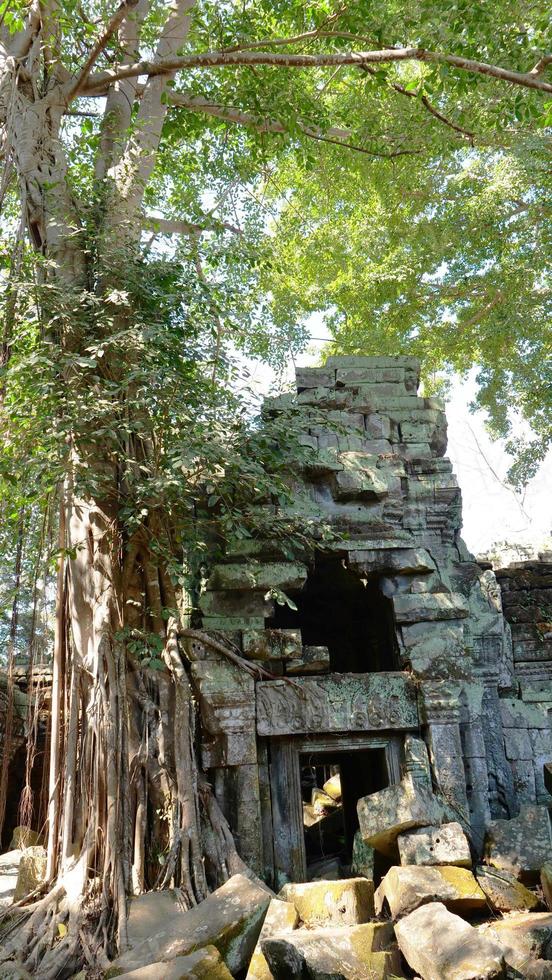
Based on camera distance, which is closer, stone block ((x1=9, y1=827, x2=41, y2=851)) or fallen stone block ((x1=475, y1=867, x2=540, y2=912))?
fallen stone block ((x1=475, y1=867, x2=540, y2=912))

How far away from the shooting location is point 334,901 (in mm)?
4238

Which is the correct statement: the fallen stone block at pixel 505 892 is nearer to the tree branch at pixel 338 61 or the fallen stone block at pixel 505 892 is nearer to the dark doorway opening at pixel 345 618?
the dark doorway opening at pixel 345 618

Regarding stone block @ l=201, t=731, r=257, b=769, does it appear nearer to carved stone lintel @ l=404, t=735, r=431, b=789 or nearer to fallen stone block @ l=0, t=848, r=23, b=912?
carved stone lintel @ l=404, t=735, r=431, b=789

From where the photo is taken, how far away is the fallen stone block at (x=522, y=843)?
4.66 metres

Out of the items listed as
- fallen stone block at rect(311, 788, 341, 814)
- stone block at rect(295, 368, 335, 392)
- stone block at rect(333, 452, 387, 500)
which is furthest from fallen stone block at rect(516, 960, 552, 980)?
fallen stone block at rect(311, 788, 341, 814)

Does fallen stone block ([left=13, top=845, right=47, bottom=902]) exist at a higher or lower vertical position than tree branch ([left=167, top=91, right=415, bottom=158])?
lower

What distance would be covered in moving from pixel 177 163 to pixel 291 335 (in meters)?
2.95

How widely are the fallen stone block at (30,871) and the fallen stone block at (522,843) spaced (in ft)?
9.12

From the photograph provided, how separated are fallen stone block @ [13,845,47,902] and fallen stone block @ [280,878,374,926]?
171cm

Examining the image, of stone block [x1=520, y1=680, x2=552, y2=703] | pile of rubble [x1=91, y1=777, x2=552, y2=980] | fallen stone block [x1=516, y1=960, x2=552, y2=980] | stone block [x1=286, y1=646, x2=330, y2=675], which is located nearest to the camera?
fallen stone block [x1=516, y1=960, x2=552, y2=980]

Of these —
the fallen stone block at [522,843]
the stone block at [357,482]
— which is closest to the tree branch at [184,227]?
the stone block at [357,482]

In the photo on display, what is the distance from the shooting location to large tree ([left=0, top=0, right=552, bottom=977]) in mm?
4688

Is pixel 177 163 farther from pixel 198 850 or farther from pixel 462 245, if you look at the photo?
pixel 198 850

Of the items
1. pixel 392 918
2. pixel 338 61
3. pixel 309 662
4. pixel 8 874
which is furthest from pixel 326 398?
pixel 8 874
